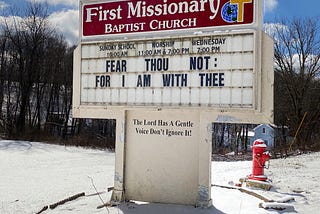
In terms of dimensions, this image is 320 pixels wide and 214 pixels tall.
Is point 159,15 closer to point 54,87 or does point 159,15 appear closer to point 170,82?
point 170,82

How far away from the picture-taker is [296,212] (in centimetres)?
672

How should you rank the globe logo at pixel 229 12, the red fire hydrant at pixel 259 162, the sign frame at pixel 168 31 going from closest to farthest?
the sign frame at pixel 168 31 < the globe logo at pixel 229 12 < the red fire hydrant at pixel 259 162

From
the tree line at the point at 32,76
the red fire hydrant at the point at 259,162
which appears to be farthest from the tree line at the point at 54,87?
the red fire hydrant at the point at 259,162

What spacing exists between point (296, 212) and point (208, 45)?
345cm

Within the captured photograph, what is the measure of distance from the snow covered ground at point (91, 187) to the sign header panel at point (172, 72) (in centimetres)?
204

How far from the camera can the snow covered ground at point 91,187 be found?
704 centimetres

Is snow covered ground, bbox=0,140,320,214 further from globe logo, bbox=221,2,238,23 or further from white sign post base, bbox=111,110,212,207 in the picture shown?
globe logo, bbox=221,2,238,23

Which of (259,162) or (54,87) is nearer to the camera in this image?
(259,162)

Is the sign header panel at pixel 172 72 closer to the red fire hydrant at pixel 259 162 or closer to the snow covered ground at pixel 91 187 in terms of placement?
the snow covered ground at pixel 91 187

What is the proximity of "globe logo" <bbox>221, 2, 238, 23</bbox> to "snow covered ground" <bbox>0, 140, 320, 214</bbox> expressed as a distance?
3.45 meters

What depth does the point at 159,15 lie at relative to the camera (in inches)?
279

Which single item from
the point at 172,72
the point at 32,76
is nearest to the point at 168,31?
the point at 172,72

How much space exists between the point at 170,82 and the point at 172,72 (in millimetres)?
191

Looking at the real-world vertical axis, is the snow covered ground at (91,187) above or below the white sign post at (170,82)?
below
